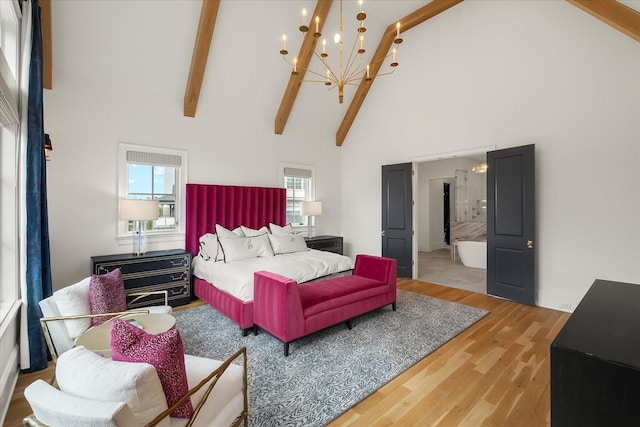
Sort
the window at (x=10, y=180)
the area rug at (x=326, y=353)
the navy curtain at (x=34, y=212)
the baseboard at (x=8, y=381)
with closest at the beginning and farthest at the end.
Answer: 1. the baseboard at (x=8, y=381)
2. the area rug at (x=326, y=353)
3. the window at (x=10, y=180)
4. the navy curtain at (x=34, y=212)

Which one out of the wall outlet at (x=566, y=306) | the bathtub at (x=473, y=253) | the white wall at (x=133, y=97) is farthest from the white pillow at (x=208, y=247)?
the bathtub at (x=473, y=253)

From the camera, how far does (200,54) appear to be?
411 cm

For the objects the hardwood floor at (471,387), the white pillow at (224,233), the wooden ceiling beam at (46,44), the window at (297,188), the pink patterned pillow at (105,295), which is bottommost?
the hardwood floor at (471,387)

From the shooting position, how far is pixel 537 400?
6.99 feet

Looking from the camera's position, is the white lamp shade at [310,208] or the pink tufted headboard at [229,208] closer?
the pink tufted headboard at [229,208]

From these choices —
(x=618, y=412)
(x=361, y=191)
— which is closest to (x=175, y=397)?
(x=618, y=412)

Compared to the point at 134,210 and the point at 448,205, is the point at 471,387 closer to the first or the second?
the point at 134,210

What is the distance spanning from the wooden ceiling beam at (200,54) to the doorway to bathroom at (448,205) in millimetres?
5939

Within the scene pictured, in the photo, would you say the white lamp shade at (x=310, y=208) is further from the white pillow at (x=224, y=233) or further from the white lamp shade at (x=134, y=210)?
the white lamp shade at (x=134, y=210)

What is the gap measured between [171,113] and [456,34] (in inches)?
193

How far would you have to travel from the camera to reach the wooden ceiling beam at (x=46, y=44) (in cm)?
314

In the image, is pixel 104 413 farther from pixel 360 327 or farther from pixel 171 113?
pixel 171 113

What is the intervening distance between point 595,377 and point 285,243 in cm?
413

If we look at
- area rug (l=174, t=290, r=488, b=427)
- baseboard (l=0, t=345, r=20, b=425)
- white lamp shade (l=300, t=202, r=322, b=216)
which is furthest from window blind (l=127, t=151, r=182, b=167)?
baseboard (l=0, t=345, r=20, b=425)
